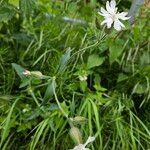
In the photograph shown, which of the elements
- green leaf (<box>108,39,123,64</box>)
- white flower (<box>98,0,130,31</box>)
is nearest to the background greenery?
green leaf (<box>108,39,123,64</box>)

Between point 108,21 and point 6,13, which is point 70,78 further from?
point 108,21

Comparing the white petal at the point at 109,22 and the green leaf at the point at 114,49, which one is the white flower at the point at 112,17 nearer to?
the white petal at the point at 109,22

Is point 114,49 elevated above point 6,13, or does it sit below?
below

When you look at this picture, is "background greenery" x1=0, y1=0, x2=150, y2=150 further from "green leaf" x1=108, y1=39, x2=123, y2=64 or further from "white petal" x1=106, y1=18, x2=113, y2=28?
"white petal" x1=106, y1=18, x2=113, y2=28

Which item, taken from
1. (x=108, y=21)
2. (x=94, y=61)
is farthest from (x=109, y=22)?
(x=94, y=61)

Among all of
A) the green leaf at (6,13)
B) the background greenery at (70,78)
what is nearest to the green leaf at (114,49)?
the background greenery at (70,78)

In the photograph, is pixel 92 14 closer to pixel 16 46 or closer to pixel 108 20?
pixel 16 46

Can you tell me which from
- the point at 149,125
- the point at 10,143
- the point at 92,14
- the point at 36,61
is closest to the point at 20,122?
the point at 10,143

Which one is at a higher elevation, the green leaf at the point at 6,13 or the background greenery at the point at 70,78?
the green leaf at the point at 6,13
